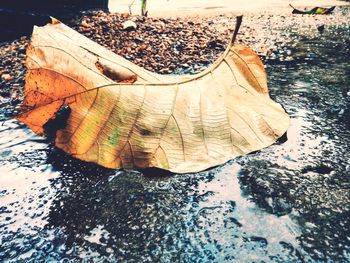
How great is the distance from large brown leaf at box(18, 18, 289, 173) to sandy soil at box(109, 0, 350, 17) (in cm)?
281

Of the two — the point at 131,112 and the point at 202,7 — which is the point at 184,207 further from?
the point at 202,7

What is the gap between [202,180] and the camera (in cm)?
97

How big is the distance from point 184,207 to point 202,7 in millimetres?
3948

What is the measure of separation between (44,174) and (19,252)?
0.30 metres

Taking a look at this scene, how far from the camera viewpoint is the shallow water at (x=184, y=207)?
0.75 meters

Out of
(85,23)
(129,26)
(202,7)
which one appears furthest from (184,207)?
(202,7)

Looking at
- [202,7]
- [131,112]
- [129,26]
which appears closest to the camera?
[131,112]

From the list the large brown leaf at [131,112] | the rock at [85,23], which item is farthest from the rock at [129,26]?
the large brown leaf at [131,112]

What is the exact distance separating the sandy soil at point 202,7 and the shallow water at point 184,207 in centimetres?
301

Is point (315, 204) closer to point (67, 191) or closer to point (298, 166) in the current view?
point (298, 166)

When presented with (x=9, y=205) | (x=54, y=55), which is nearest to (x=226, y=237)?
(x=9, y=205)

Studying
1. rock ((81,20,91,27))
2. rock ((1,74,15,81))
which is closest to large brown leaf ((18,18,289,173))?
rock ((1,74,15,81))

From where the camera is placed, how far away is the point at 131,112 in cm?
105

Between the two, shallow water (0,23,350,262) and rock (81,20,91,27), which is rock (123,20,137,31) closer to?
rock (81,20,91,27)
